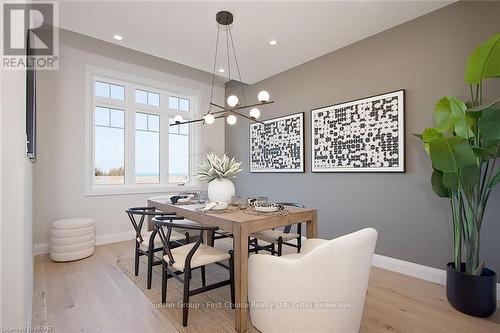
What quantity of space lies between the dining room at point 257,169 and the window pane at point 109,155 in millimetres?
23

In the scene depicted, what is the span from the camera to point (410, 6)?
2.66 metres

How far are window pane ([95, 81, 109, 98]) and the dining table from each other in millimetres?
2815

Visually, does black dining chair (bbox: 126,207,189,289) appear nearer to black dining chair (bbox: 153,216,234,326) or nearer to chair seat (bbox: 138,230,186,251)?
chair seat (bbox: 138,230,186,251)

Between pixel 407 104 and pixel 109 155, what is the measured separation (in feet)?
14.3

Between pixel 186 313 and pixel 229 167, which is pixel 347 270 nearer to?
pixel 186 313

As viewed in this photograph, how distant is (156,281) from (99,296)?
20.8 inches

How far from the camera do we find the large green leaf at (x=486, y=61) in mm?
1829

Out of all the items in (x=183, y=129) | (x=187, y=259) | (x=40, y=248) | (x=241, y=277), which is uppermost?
(x=183, y=129)

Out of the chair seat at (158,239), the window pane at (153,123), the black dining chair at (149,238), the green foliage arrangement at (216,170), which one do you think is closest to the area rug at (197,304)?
the black dining chair at (149,238)

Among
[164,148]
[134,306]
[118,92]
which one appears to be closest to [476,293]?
[134,306]

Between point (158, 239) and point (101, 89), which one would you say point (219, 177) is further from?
point (101, 89)

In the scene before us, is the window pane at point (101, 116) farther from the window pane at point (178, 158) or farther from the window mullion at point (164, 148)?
the window pane at point (178, 158)

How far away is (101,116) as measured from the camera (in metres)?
4.14

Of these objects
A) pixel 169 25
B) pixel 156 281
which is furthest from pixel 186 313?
pixel 169 25
